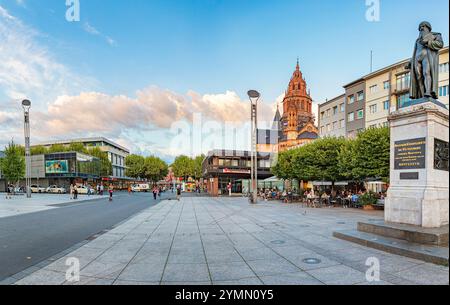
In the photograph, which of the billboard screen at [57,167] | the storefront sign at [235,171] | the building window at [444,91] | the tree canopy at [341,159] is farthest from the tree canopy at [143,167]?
the building window at [444,91]

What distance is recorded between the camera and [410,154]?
8.33m

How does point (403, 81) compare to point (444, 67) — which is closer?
point (444, 67)

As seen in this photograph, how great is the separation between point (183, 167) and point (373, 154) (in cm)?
6880

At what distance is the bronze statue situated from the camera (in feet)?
27.6

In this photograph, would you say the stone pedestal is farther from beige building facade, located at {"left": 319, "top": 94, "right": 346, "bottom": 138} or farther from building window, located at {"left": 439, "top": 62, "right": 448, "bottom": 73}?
beige building facade, located at {"left": 319, "top": 94, "right": 346, "bottom": 138}

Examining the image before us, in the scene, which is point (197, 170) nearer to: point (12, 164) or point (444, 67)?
point (12, 164)

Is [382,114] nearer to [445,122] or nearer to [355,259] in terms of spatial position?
[445,122]

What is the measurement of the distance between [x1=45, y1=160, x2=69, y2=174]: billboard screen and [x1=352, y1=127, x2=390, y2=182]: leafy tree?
222 ft

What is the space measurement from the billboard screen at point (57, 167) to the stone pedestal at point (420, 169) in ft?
239

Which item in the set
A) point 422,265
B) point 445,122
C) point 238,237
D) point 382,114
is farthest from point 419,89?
point 382,114

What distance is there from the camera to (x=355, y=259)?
6250 mm

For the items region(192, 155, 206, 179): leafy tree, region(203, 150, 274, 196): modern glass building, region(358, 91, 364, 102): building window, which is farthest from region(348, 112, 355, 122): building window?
region(192, 155, 206, 179): leafy tree

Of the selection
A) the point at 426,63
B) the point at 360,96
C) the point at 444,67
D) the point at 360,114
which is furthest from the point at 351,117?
the point at 426,63

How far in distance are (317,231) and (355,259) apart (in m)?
4.11
